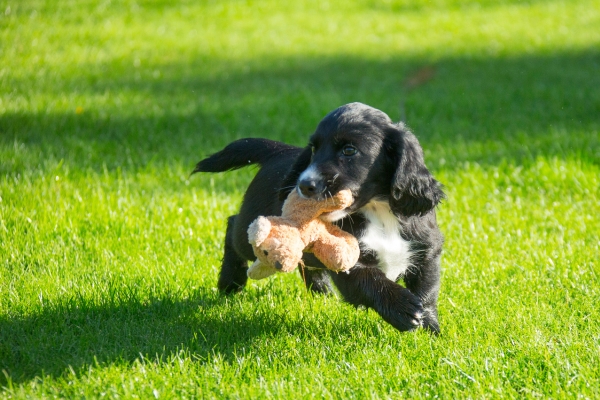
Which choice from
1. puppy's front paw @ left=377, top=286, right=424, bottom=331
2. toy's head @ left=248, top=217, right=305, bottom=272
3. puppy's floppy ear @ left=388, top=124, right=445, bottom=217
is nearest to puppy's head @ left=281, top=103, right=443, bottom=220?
puppy's floppy ear @ left=388, top=124, right=445, bottom=217

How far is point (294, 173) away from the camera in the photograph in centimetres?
372

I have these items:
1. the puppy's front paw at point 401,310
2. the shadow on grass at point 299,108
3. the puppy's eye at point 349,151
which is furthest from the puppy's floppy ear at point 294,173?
the shadow on grass at point 299,108

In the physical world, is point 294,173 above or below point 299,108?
above

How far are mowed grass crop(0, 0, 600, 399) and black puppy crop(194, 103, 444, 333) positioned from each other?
269 mm

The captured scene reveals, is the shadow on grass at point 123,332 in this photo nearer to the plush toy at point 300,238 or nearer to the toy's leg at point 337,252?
the plush toy at point 300,238

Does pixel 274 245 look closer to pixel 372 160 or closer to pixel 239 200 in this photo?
pixel 372 160

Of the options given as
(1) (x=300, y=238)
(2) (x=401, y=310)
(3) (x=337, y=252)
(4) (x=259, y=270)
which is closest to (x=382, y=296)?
(2) (x=401, y=310)

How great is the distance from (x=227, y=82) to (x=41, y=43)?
2.59 m

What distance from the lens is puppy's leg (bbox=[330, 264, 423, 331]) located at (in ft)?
10.7

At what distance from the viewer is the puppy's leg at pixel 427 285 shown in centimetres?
369

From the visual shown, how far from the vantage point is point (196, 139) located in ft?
24.2

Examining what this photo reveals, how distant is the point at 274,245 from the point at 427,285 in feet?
3.27

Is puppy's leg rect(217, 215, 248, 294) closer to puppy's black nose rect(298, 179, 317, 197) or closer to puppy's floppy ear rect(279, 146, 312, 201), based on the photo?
puppy's floppy ear rect(279, 146, 312, 201)

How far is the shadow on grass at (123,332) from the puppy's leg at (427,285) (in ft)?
2.24
